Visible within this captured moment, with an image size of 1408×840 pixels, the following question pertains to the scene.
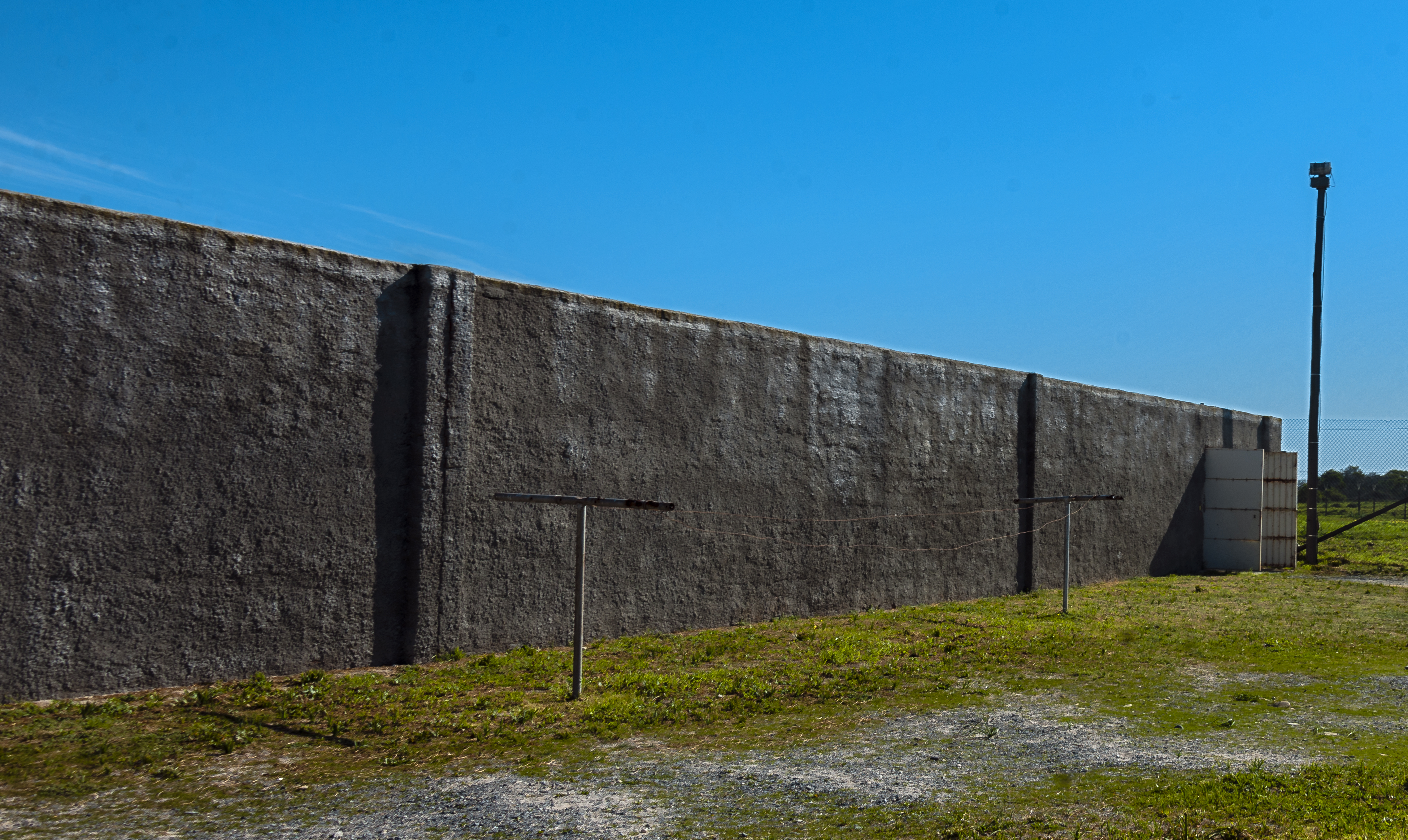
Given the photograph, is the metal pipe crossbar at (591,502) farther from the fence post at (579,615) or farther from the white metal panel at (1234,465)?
the white metal panel at (1234,465)

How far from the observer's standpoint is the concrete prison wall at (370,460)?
248 inches

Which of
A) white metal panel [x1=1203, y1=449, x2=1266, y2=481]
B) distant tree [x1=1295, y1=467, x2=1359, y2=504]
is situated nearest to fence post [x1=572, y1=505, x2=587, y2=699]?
white metal panel [x1=1203, y1=449, x2=1266, y2=481]

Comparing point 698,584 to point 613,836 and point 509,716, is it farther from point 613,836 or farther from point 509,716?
point 613,836

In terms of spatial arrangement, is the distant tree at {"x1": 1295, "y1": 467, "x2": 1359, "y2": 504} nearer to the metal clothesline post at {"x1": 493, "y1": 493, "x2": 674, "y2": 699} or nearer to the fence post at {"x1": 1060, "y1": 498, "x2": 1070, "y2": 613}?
the fence post at {"x1": 1060, "y1": 498, "x2": 1070, "y2": 613}

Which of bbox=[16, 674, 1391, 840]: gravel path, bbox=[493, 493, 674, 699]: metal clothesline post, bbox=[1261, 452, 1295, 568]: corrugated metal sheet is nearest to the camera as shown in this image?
bbox=[16, 674, 1391, 840]: gravel path

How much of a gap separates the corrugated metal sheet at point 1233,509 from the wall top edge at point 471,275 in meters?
5.68

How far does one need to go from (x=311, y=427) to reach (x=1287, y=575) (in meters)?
16.8

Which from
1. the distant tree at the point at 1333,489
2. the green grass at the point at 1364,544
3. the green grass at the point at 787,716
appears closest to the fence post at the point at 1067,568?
the green grass at the point at 787,716

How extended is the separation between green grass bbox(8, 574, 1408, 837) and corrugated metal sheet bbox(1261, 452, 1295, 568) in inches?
340

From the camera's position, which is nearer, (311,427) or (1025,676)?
(311,427)

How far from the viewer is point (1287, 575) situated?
17781 mm

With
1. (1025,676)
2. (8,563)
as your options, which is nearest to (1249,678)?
(1025,676)

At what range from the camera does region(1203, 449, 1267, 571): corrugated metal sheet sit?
1842 cm

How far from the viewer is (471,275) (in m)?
8.12
